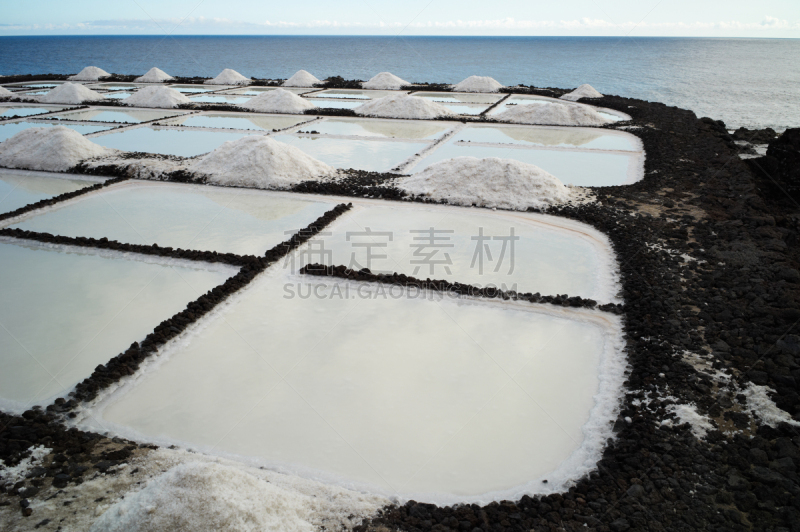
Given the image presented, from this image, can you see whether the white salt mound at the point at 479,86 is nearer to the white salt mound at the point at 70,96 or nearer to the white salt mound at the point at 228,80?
the white salt mound at the point at 228,80

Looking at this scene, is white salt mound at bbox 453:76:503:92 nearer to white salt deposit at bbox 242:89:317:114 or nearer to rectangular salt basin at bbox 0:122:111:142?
white salt deposit at bbox 242:89:317:114

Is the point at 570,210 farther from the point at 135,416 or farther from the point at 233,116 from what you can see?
the point at 233,116

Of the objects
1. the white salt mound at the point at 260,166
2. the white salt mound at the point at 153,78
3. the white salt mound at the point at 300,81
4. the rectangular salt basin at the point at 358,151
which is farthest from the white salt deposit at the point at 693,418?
the white salt mound at the point at 153,78

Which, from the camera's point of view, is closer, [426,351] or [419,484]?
[419,484]

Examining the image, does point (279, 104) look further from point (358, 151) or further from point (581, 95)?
point (581, 95)

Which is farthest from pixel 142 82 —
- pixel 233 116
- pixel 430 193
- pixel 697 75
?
pixel 697 75

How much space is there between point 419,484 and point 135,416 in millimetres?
2191

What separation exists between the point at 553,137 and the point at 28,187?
37.8 feet

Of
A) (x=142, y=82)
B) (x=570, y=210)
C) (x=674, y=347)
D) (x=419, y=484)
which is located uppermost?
(x=142, y=82)

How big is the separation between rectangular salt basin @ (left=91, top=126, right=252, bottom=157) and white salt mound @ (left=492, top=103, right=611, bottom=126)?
8042 millimetres

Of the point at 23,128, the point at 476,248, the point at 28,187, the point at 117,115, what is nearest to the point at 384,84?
the point at 117,115

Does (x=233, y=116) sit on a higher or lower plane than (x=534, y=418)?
higher

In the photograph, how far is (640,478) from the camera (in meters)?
3.10

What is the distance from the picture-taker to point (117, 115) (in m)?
15.7
